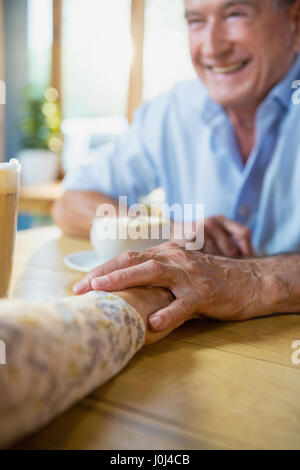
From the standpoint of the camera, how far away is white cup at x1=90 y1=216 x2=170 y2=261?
2.85 ft

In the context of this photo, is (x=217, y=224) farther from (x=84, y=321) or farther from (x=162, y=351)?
(x=84, y=321)

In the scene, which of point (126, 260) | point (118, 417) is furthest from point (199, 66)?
point (118, 417)

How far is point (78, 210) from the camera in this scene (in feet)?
4.27

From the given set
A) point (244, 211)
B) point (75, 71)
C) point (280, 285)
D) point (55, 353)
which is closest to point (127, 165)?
point (244, 211)

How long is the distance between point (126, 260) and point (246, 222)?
76 centimetres

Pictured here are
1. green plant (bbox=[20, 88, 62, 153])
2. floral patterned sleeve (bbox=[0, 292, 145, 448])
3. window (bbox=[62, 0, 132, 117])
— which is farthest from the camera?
green plant (bbox=[20, 88, 62, 153])

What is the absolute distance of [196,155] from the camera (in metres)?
1.43

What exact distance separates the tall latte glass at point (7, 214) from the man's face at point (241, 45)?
80 centimetres
